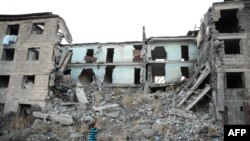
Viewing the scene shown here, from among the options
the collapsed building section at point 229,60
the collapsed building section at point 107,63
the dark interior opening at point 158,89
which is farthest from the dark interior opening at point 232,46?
the collapsed building section at point 107,63

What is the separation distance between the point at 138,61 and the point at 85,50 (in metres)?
6.19

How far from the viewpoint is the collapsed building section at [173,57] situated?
27.5 m

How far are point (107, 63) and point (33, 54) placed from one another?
762 cm

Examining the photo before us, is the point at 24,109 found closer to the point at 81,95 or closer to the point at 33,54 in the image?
the point at 81,95

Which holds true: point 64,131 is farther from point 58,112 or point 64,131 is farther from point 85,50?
point 85,50

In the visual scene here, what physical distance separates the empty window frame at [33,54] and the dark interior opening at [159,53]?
1163cm

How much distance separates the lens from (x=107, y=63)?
29.7 meters

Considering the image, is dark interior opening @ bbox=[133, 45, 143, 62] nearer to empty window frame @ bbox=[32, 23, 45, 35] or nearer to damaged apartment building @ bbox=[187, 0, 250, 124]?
damaged apartment building @ bbox=[187, 0, 250, 124]

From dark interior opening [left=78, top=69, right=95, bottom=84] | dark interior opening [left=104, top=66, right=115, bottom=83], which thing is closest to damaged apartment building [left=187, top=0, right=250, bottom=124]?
dark interior opening [left=104, top=66, right=115, bottom=83]

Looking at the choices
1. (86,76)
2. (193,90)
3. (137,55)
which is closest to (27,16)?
(86,76)

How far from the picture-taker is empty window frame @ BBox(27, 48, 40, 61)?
1017 inches

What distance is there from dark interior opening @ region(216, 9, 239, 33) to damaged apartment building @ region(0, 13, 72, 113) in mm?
14526

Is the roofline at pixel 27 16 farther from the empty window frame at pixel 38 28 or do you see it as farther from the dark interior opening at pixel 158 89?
the dark interior opening at pixel 158 89

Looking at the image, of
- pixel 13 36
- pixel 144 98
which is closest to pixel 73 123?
pixel 144 98
